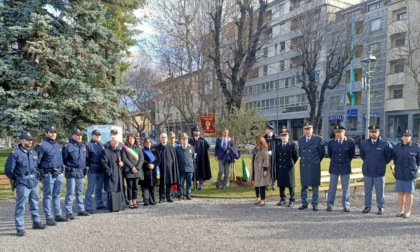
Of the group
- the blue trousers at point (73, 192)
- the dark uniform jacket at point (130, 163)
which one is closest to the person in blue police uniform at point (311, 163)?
the dark uniform jacket at point (130, 163)

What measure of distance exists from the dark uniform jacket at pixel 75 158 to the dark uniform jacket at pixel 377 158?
635 cm

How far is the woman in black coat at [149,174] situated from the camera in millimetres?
9087

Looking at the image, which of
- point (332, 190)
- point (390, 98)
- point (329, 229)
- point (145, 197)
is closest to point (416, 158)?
point (332, 190)

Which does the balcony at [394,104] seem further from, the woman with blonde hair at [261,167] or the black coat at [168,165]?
the black coat at [168,165]

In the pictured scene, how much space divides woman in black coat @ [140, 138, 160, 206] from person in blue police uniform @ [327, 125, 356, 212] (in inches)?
169

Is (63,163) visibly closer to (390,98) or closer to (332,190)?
(332,190)

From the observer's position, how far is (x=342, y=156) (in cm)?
835

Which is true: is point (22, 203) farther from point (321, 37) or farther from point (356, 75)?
point (356, 75)

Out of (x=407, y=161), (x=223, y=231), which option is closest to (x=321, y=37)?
(x=407, y=161)

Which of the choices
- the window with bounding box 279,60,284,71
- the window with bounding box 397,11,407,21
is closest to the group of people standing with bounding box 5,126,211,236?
the window with bounding box 397,11,407,21

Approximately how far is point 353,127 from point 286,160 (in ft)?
123

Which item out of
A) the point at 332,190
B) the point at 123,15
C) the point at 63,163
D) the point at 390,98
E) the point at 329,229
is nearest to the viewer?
the point at 329,229

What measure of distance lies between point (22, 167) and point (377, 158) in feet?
24.0

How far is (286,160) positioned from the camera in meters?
9.05
